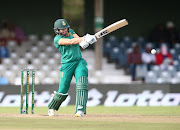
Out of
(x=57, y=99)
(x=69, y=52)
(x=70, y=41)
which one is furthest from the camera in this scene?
(x=57, y=99)

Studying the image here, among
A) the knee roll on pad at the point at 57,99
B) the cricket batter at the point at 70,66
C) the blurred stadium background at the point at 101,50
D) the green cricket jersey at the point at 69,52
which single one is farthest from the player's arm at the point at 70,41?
the blurred stadium background at the point at 101,50

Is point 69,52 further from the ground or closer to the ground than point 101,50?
closer to the ground

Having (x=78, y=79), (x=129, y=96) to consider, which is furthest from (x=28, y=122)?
(x=129, y=96)

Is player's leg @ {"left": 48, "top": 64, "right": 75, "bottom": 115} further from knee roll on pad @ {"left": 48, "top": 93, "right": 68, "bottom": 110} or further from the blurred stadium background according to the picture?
the blurred stadium background

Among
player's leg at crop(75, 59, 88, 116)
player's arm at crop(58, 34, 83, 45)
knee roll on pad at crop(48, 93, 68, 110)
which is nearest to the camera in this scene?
player's arm at crop(58, 34, 83, 45)

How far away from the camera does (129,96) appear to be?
13305 mm

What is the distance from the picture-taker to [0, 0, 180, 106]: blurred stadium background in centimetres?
1327

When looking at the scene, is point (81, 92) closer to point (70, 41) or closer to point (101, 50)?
point (70, 41)

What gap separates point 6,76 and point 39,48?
2.47 meters

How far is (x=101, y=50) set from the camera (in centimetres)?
1666

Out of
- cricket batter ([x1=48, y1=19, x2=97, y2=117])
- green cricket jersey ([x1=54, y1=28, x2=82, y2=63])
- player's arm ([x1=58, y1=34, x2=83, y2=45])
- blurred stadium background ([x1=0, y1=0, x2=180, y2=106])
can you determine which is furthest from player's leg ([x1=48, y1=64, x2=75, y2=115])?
blurred stadium background ([x1=0, y1=0, x2=180, y2=106])

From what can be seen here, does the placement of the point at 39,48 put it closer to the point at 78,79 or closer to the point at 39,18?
the point at 39,18

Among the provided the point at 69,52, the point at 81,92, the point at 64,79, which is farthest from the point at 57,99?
the point at 69,52

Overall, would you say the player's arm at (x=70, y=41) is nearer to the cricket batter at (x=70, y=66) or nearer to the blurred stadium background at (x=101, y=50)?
the cricket batter at (x=70, y=66)
